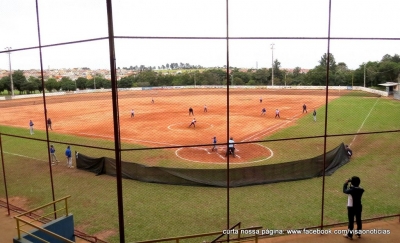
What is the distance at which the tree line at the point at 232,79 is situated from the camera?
78938 mm

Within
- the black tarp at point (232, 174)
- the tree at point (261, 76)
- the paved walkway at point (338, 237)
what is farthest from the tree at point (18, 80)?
the paved walkway at point (338, 237)

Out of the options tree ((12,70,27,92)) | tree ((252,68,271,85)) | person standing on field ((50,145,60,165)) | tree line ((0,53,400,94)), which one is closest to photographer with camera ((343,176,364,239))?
person standing on field ((50,145,60,165))

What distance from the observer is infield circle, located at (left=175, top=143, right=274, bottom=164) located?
1845 cm

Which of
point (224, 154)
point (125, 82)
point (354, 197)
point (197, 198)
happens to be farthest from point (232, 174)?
point (125, 82)

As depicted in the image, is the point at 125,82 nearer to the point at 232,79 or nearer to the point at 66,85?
the point at 66,85

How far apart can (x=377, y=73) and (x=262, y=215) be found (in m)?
80.7

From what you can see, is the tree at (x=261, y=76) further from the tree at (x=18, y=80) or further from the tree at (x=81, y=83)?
the tree at (x=18, y=80)

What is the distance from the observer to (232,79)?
306ft

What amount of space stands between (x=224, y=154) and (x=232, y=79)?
75.3 m

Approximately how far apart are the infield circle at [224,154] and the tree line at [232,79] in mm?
62083

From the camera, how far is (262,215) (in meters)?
11.0

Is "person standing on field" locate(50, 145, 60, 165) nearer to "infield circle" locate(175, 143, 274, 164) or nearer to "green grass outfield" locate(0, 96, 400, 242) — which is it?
"green grass outfield" locate(0, 96, 400, 242)

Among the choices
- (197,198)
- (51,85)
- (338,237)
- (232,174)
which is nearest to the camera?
(338,237)

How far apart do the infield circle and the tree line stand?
62.1 metres
